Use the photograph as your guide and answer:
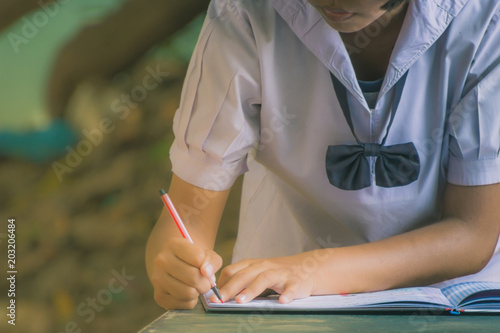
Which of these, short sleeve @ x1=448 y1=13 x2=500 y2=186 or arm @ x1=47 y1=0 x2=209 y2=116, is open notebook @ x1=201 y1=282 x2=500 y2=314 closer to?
short sleeve @ x1=448 y1=13 x2=500 y2=186

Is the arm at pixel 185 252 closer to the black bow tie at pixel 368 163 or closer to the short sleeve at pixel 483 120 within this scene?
the black bow tie at pixel 368 163

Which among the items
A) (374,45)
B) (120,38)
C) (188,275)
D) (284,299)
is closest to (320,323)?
(284,299)

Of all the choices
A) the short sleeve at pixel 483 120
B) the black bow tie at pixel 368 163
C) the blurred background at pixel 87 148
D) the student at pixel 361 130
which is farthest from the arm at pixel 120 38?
the short sleeve at pixel 483 120

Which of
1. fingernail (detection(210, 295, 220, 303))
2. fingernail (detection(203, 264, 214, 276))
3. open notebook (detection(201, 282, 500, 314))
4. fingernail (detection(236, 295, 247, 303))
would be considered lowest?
open notebook (detection(201, 282, 500, 314))

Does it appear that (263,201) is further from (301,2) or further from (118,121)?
(118,121)

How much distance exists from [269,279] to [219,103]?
309 mm

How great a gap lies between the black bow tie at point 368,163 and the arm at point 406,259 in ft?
0.28

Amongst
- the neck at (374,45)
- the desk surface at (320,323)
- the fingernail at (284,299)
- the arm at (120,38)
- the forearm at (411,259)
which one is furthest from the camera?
the arm at (120,38)

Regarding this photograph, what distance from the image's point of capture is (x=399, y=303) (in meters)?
0.80

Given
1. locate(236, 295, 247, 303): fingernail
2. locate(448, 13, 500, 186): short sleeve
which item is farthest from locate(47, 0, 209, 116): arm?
locate(236, 295, 247, 303): fingernail

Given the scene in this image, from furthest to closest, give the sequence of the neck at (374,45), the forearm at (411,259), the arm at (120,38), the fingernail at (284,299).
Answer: the arm at (120,38) < the neck at (374,45) < the forearm at (411,259) < the fingernail at (284,299)

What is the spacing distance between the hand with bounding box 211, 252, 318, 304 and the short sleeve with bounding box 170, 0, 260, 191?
0.21 metres

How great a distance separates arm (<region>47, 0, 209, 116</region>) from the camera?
1.70 meters

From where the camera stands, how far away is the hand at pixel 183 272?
0.85m
